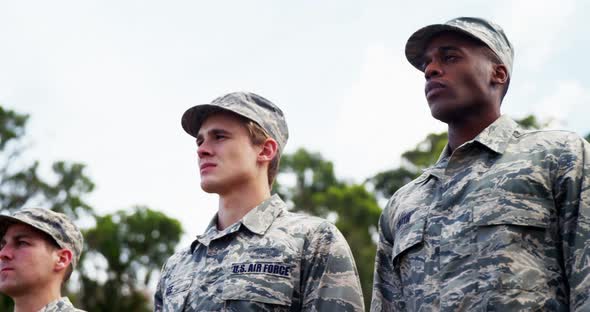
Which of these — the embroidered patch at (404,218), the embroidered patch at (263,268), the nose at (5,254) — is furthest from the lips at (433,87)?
the nose at (5,254)

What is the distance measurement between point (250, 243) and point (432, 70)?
1.27 metres

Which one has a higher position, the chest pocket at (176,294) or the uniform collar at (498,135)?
the uniform collar at (498,135)

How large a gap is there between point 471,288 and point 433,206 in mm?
435

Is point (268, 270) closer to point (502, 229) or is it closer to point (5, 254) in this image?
point (502, 229)

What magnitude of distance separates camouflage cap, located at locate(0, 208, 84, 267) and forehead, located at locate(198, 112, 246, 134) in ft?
5.51

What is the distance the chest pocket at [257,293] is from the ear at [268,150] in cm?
77

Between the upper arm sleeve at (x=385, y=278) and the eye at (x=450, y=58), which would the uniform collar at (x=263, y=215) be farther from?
the eye at (x=450, y=58)

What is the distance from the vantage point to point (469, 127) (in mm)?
3283

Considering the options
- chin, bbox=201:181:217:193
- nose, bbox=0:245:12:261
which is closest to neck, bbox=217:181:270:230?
chin, bbox=201:181:217:193

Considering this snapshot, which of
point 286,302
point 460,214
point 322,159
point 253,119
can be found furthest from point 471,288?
point 322,159

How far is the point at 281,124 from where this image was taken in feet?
14.2

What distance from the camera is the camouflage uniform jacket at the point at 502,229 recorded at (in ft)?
8.87

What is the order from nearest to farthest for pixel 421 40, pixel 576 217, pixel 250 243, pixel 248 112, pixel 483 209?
pixel 576 217 < pixel 483 209 < pixel 421 40 < pixel 250 243 < pixel 248 112

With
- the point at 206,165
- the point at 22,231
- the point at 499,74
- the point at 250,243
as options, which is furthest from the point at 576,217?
the point at 22,231
